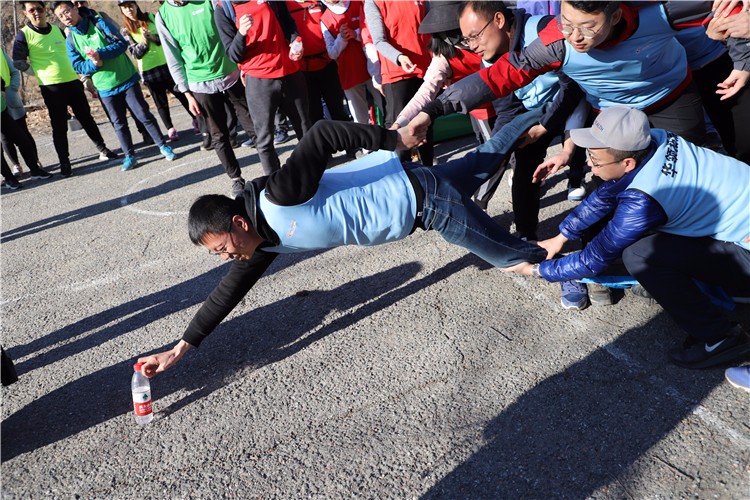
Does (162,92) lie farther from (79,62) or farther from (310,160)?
(310,160)

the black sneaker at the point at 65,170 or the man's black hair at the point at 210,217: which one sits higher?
the man's black hair at the point at 210,217

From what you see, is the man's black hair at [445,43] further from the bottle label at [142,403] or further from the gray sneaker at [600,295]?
the bottle label at [142,403]

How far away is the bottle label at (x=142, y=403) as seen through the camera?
2.85 metres

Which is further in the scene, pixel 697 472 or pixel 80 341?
pixel 80 341

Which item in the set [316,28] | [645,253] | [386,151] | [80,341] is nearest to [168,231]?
[80,341]

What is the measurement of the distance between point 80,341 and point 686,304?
3.51m

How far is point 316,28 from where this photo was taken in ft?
18.1

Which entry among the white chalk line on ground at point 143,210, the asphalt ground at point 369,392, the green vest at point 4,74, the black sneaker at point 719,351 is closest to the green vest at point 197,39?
the white chalk line on ground at point 143,210

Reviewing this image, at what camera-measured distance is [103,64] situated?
6.90m

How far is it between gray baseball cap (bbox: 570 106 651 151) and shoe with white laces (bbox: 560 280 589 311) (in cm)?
103

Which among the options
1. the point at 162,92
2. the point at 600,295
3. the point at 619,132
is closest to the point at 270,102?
the point at 600,295

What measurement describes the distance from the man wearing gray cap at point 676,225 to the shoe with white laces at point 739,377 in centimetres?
8

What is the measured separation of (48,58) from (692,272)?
24.5ft

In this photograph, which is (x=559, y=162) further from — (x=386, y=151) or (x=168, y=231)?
(x=168, y=231)
